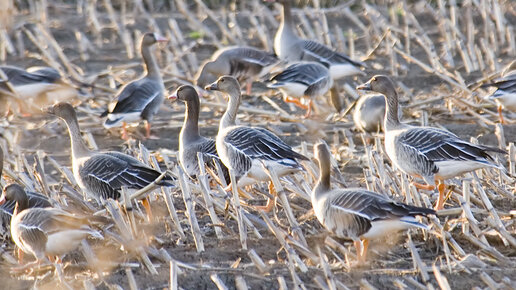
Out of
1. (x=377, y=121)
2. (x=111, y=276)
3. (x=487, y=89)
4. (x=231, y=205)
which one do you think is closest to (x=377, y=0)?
(x=487, y=89)

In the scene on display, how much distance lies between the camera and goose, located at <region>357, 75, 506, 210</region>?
7.69 metres

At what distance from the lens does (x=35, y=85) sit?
509 inches

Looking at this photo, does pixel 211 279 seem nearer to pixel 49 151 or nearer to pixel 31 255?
pixel 31 255

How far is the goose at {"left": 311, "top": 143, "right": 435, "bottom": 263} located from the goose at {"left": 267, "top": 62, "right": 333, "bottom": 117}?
5.01m

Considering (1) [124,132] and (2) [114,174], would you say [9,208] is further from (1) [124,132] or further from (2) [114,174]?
(1) [124,132]

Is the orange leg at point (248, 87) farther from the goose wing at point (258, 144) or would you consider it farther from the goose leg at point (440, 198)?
the goose leg at point (440, 198)

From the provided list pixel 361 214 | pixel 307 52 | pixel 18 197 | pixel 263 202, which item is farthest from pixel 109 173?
pixel 307 52

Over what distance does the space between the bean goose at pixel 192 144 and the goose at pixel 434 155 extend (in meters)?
1.80

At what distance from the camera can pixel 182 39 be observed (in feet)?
51.7

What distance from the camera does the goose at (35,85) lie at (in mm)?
12688

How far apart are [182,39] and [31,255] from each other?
8794 mm

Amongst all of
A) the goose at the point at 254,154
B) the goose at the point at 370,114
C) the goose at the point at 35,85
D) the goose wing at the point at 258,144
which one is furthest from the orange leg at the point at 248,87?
the goose wing at the point at 258,144

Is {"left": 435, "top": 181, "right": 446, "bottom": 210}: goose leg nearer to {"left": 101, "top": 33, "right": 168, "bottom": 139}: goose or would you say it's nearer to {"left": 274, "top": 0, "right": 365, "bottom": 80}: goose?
{"left": 101, "top": 33, "right": 168, "bottom": 139}: goose

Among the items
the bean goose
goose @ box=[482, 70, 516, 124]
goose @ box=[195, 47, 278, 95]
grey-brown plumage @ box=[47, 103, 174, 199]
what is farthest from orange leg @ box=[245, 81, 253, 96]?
grey-brown plumage @ box=[47, 103, 174, 199]
